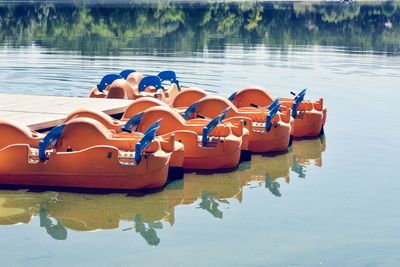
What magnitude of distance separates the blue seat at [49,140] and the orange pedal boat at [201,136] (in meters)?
1.94

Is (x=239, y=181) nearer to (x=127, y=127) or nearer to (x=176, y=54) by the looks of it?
(x=127, y=127)

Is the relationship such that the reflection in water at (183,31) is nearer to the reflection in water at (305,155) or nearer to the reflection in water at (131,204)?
the reflection in water at (305,155)

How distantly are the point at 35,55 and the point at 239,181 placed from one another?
30650 millimetres

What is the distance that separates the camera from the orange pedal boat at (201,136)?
17.5 metres

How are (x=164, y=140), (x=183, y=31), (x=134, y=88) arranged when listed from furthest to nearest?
(x=183, y=31) < (x=134, y=88) < (x=164, y=140)

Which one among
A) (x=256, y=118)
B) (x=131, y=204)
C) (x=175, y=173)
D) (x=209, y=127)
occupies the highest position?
(x=209, y=127)

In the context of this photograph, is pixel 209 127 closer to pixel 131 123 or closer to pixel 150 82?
pixel 131 123

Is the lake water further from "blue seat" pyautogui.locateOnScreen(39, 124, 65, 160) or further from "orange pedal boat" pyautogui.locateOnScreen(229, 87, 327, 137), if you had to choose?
"blue seat" pyautogui.locateOnScreen(39, 124, 65, 160)

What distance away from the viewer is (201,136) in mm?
18078

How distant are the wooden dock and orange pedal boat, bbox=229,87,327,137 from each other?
323 cm

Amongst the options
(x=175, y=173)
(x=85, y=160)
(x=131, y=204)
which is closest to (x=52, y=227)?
(x=131, y=204)

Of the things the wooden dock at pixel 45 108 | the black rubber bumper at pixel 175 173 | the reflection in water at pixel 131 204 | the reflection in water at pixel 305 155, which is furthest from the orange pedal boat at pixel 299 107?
the black rubber bumper at pixel 175 173

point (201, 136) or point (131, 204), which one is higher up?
point (201, 136)

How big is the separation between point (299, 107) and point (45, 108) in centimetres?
660
